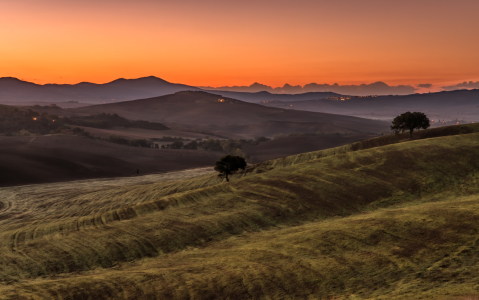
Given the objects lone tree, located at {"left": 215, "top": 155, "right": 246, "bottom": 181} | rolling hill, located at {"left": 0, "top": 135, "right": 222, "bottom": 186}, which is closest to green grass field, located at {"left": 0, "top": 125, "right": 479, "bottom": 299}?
lone tree, located at {"left": 215, "top": 155, "right": 246, "bottom": 181}

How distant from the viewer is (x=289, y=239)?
39.6 m

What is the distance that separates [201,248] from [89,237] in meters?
14.6

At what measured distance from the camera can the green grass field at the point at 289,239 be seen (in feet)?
93.7

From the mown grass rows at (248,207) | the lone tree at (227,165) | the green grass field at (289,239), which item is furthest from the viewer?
the lone tree at (227,165)

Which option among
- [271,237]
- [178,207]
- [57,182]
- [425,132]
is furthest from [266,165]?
[57,182]

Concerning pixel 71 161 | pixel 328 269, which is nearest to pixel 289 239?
pixel 328 269

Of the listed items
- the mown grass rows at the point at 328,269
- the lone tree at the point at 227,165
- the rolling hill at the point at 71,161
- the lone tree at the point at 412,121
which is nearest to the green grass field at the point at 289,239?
the mown grass rows at the point at 328,269

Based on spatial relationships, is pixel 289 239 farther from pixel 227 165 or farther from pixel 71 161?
pixel 71 161

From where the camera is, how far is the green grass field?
93.7 feet

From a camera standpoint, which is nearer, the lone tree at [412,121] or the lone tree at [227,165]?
the lone tree at [227,165]

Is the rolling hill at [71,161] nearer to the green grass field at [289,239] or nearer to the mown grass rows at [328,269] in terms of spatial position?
the green grass field at [289,239]

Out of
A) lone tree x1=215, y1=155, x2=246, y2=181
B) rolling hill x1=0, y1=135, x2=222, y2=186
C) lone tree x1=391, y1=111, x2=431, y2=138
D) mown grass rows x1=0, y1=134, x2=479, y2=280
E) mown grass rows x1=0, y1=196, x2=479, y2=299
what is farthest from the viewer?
rolling hill x1=0, y1=135, x2=222, y2=186

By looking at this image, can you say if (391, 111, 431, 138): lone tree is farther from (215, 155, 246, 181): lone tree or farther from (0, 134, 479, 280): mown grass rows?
(215, 155, 246, 181): lone tree

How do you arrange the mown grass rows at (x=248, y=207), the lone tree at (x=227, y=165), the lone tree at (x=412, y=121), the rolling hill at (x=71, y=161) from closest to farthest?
the mown grass rows at (x=248, y=207) → the lone tree at (x=227, y=165) → the lone tree at (x=412, y=121) → the rolling hill at (x=71, y=161)
